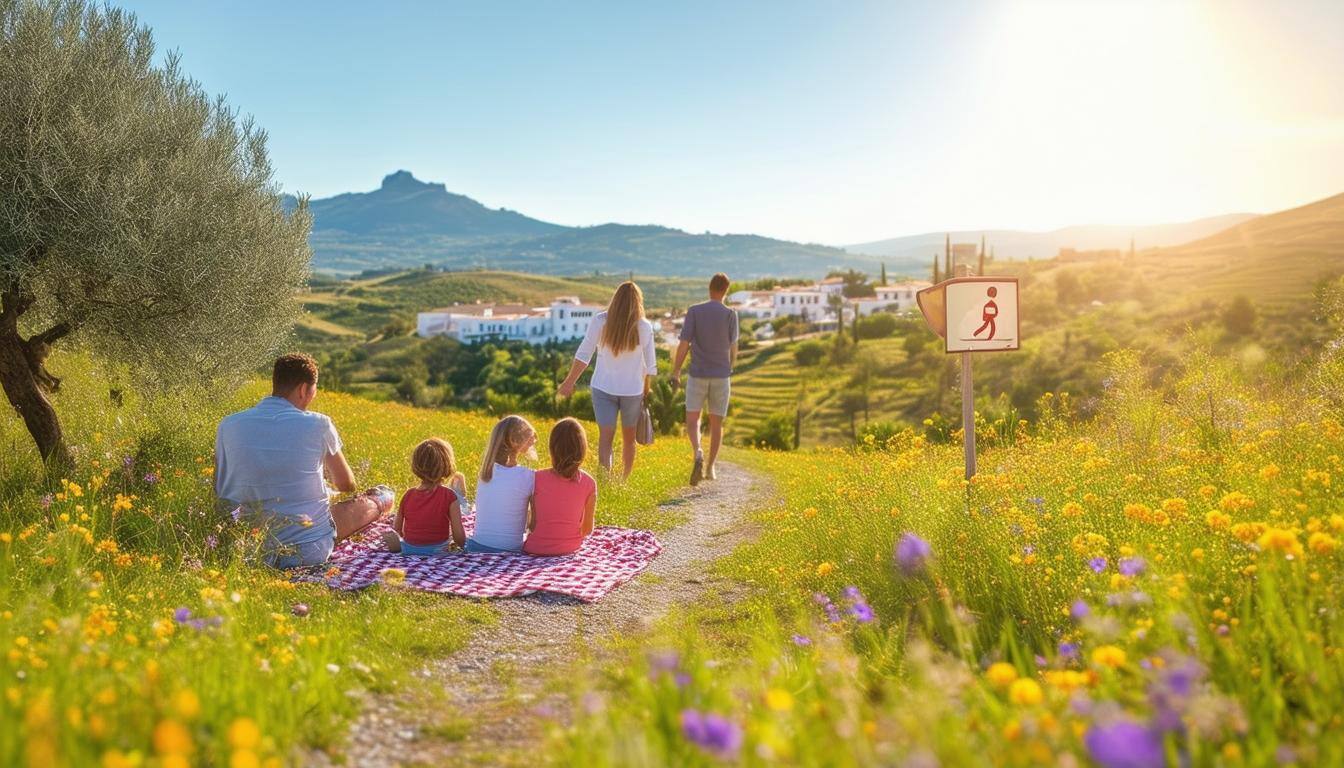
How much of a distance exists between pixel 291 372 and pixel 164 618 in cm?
230

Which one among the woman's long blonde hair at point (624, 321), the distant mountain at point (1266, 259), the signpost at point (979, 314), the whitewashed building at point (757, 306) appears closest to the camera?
the signpost at point (979, 314)

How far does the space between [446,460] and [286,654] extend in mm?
3594

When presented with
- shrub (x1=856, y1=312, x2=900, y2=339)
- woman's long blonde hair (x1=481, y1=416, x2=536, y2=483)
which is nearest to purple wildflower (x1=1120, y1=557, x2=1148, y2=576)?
woman's long blonde hair (x1=481, y1=416, x2=536, y2=483)

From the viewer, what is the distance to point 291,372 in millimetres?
6266

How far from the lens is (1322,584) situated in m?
3.37

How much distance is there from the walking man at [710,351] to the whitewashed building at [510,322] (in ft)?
404

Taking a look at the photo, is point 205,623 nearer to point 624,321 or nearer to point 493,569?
point 493,569

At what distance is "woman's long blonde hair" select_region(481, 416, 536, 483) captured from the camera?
7.23m

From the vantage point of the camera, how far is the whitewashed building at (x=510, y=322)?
5502 inches

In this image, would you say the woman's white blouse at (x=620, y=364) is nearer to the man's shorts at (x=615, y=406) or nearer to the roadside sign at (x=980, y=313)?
the man's shorts at (x=615, y=406)

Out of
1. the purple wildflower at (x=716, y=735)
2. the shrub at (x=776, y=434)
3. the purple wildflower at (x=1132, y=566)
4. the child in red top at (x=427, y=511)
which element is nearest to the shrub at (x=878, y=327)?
the shrub at (x=776, y=434)

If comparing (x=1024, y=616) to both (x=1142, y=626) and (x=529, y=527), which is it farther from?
(x=529, y=527)

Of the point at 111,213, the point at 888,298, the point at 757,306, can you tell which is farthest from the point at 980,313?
the point at 757,306

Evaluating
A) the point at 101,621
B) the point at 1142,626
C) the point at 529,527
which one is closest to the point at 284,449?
the point at 529,527
